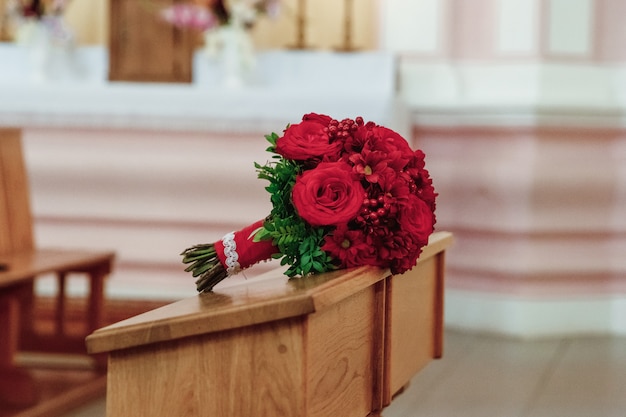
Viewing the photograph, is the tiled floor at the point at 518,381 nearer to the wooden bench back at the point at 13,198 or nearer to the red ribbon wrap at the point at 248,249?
the wooden bench back at the point at 13,198

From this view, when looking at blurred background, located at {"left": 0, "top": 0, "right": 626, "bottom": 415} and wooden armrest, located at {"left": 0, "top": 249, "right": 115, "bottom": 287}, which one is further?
blurred background, located at {"left": 0, "top": 0, "right": 626, "bottom": 415}

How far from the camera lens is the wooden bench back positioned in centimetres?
459

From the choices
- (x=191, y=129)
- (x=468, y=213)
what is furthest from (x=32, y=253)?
(x=468, y=213)

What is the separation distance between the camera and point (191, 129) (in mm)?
6016

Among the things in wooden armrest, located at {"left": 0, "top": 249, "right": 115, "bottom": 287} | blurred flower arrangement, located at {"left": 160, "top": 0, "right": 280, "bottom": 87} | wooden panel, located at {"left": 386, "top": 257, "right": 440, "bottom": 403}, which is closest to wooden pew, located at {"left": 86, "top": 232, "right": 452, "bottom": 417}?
wooden panel, located at {"left": 386, "top": 257, "right": 440, "bottom": 403}

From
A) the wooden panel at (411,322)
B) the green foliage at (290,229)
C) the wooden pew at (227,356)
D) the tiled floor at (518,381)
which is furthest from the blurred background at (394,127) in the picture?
the wooden pew at (227,356)

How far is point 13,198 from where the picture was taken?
15.3 ft

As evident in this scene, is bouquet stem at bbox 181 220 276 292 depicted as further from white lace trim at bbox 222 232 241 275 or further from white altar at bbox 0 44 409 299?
white altar at bbox 0 44 409 299

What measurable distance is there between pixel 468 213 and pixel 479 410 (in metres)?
1.98

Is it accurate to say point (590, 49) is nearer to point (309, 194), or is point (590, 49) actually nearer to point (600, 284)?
point (600, 284)

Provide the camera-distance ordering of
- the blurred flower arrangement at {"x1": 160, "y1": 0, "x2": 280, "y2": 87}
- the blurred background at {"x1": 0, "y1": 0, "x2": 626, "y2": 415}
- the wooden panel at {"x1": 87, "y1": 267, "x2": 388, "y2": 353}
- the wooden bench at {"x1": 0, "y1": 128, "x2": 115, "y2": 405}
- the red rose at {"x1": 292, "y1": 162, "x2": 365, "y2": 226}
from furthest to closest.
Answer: the blurred flower arrangement at {"x1": 160, "y1": 0, "x2": 280, "y2": 87} → the blurred background at {"x1": 0, "y1": 0, "x2": 626, "y2": 415} → the wooden bench at {"x1": 0, "y1": 128, "x2": 115, "y2": 405} → the red rose at {"x1": 292, "y1": 162, "x2": 365, "y2": 226} → the wooden panel at {"x1": 87, "y1": 267, "x2": 388, "y2": 353}

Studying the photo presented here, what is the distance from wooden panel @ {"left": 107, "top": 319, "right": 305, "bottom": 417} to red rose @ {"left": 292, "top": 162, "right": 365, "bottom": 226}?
290 millimetres

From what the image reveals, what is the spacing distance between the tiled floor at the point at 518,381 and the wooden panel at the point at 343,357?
1806 millimetres

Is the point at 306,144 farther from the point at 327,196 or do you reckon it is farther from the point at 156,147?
the point at 156,147
